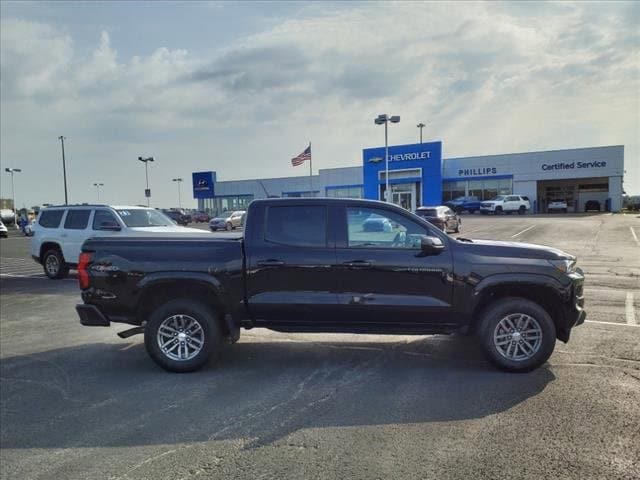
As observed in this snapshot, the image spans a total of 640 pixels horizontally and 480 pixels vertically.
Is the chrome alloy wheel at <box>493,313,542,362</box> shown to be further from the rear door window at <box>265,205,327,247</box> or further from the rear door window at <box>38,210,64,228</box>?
the rear door window at <box>38,210,64,228</box>

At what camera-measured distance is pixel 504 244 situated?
541cm

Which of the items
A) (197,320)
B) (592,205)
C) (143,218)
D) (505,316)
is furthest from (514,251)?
(592,205)

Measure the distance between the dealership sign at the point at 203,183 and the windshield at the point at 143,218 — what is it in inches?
2244

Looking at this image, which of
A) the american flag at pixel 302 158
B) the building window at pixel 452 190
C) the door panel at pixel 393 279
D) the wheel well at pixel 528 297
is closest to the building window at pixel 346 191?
the building window at pixel 452 190

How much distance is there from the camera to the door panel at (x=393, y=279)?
524cm

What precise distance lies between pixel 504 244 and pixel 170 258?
12.4 ft

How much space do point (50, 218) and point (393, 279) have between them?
11.7 meters

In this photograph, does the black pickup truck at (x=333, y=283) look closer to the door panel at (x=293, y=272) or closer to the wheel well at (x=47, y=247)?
the door panel at (x=293, y=272)

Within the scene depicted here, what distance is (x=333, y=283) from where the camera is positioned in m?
5.34

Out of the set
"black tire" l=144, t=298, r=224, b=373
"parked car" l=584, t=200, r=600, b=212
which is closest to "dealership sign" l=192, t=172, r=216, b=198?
"parked car" l=584, t=200, r=600, b=212

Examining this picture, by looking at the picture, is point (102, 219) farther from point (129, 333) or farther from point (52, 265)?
point (129, 333)

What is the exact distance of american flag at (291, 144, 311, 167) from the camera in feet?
127

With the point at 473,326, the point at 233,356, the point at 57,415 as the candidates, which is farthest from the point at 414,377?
the point at 57,415

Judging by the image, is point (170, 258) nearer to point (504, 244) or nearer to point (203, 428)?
point (203, 428)
